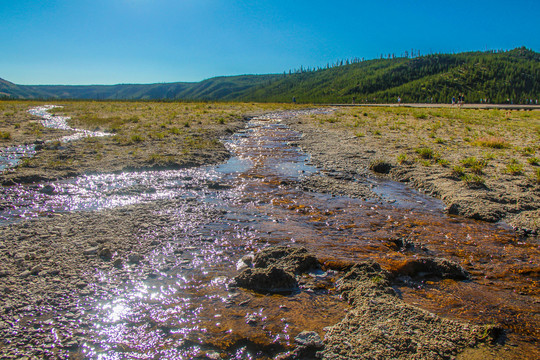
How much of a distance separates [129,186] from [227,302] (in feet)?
21.1

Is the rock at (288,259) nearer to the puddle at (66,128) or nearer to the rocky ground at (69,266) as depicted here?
the rocky ground at (69,266)

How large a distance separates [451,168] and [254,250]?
348 inches

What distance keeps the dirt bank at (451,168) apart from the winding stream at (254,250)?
660 millimetres

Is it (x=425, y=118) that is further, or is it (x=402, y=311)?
(x=425, y=118)

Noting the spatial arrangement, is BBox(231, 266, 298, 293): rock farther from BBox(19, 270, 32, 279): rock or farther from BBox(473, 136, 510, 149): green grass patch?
BBox(473, 136, 510, 149): green grass patch

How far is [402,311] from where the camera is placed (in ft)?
12.2

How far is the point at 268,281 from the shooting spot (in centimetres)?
447

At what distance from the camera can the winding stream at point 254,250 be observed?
140 inches

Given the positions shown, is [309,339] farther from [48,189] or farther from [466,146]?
[466,146]

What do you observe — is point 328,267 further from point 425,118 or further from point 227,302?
point 425,118

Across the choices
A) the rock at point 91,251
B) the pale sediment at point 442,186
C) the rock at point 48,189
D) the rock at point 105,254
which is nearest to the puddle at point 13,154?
the rock at point 48,189

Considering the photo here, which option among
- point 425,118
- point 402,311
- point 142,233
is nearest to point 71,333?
point 142,233

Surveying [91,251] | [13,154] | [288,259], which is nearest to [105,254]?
[91,251]

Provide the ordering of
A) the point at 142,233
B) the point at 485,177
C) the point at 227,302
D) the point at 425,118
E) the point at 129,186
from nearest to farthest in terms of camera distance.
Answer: the point at 227,302
the point at 142,233
the point at 129,186
the point at 485,177
the point at 425,118
